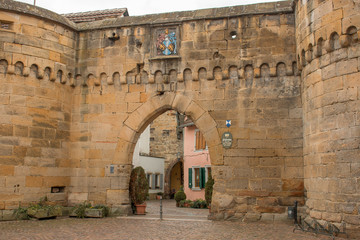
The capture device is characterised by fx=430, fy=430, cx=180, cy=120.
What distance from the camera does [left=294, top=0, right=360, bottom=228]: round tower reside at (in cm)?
875

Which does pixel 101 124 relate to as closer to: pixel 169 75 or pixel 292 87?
pixel 169 75

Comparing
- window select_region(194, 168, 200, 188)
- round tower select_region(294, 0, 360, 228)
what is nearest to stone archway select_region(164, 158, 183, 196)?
window select_region(194, 168, 200, 188)

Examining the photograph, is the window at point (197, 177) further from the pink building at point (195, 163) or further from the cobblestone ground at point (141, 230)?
the cobblestone ground at point (141, 230)

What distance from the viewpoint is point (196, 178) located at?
77.8ft

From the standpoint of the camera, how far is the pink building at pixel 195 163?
2266 cm

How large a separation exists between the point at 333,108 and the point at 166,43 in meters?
5.28

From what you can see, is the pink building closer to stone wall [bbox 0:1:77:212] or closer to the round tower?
stone wall [bbox 0:1:77:212]

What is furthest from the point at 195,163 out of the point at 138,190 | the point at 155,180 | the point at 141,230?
the point at 141,230

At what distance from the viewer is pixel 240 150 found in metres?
11.5

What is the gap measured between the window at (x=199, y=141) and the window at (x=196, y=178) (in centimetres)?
112

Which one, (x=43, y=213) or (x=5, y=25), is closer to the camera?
(x=43, y=213)

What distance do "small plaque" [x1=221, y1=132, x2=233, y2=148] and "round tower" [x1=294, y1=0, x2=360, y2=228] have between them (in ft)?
6.99

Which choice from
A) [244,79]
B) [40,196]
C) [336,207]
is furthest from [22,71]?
[336,207]

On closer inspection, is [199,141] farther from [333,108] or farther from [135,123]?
[333,108]
